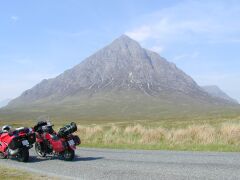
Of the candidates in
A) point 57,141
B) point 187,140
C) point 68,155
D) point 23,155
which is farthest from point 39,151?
point 187,140

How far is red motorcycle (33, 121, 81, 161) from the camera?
49.6 ft

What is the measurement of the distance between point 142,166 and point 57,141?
3967 mm

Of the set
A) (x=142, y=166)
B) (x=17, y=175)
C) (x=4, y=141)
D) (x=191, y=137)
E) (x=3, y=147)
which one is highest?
(x=191, y=137)

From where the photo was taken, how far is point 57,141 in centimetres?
1528

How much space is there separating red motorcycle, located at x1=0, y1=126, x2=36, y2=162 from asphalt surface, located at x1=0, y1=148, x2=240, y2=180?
0.34 meters

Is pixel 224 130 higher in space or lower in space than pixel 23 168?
higher

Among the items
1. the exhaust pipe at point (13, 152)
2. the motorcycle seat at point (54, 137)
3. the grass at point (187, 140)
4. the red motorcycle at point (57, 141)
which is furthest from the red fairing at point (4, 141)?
the grass at point (187, 140)

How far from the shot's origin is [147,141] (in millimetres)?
21656

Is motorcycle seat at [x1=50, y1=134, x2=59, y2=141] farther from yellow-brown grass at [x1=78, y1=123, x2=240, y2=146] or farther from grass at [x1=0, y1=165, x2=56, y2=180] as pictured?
yellow-brown grass at [x1=78, y1=123, x2=240, y2=146]

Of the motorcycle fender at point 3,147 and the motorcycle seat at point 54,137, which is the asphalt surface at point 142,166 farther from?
the motorcycle seat at point 54,137

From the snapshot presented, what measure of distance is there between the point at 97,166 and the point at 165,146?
567 cm

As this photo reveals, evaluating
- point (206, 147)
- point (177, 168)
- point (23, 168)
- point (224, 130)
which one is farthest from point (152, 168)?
point (224, 130)

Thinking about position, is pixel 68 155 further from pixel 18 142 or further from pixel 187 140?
pixel 187 140

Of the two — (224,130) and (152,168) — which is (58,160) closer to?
(152,168)
